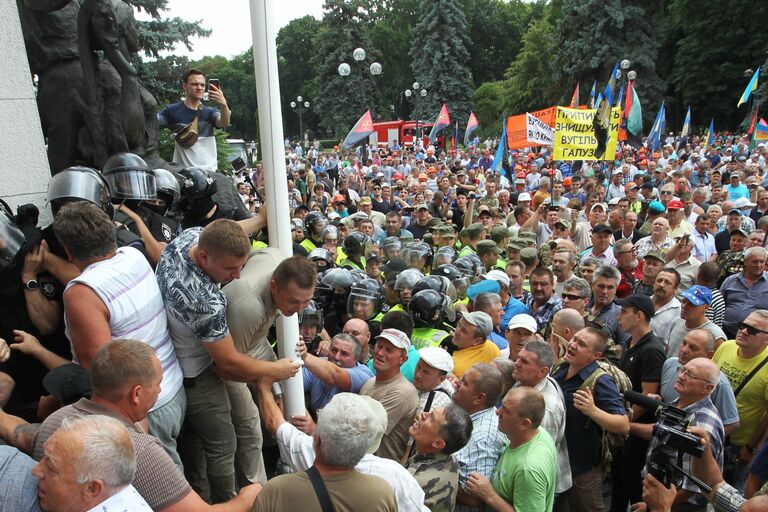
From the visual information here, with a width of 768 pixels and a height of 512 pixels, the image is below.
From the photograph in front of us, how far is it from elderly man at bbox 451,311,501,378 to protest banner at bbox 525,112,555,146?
10.7m

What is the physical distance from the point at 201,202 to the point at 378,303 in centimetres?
187

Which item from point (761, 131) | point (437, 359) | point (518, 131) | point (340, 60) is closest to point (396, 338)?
point (437, 359)

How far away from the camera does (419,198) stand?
1217 centimetres

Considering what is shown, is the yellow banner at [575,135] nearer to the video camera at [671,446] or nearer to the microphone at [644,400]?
the microphone at [644,400]

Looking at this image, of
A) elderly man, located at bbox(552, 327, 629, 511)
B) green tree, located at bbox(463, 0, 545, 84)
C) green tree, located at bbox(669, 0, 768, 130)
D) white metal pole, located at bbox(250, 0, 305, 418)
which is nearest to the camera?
white metal pole, located at bbox(250, 0, 305, 418)

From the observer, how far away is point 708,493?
3439 millimetres

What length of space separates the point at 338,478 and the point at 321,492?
0.09 metres

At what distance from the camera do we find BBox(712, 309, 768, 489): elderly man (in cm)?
460

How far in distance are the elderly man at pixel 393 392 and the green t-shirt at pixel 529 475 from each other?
60cm

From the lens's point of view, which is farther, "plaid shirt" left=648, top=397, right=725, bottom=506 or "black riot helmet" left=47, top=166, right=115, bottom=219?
"plaid shirt" left=648, top=397, right=725, bottom=506

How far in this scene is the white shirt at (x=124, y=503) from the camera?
195 centimetres

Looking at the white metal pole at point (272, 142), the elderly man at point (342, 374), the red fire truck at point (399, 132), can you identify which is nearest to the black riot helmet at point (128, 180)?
the white metal pole at point (272, 142)

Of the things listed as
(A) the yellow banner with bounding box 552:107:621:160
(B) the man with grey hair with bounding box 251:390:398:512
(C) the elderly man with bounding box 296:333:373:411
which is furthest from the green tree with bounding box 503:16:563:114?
(B) the man with grey hair with bounding box 251:390:398:512

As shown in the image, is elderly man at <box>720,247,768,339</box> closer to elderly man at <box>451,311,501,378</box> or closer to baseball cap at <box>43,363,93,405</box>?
elderly man at <box>451,311,501,378</box>
